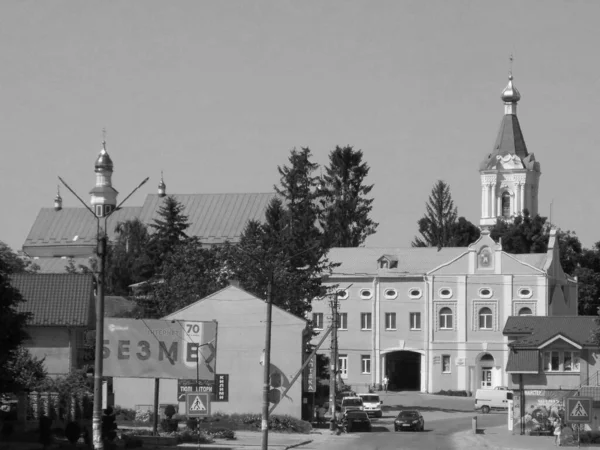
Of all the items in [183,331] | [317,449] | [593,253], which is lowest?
[317,449]

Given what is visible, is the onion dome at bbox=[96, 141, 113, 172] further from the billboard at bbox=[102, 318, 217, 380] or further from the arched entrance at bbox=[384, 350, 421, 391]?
the billboard at bbox=[102, 318, 217, 380]

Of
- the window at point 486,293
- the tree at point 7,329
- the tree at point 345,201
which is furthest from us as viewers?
the tree at point 345,201

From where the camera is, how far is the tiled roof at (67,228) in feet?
538

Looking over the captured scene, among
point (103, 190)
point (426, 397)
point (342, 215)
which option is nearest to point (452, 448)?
point (426, 397)

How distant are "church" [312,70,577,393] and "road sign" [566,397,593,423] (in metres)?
47.7

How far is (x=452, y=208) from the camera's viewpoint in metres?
139

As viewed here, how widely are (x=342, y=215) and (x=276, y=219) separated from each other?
101ft

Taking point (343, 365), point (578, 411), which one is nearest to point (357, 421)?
point (578, 411)

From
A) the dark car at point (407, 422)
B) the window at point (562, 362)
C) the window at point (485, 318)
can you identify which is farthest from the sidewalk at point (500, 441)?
the window at point (485, 318)

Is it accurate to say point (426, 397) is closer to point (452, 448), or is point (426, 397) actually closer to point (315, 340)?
point (315, 340)

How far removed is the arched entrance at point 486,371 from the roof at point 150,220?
54818mm

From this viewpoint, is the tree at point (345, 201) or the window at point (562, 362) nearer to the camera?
the window at point (562, 362)

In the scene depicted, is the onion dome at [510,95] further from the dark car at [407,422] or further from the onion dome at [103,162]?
the dark car at [407,422]

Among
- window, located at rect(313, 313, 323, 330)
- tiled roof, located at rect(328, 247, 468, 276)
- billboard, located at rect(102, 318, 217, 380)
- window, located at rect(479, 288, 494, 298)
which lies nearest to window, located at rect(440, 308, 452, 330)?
window, located at rect(479, 288, 494, 298)
